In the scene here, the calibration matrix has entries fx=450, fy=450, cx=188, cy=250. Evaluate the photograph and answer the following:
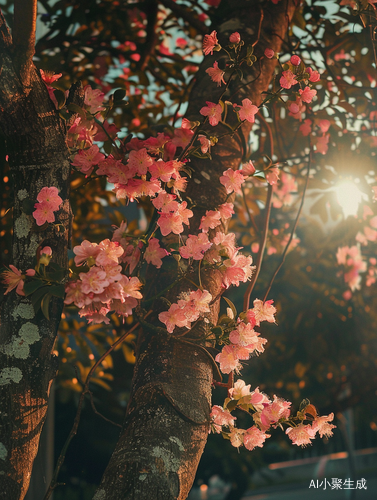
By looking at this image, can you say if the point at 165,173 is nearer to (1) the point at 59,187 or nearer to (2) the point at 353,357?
(1) the point at 59,187

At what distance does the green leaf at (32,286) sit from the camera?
3.04 feet

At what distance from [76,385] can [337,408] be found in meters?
3.07

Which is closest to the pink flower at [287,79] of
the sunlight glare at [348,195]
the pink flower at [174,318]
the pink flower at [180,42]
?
the pink flower at [174,318]

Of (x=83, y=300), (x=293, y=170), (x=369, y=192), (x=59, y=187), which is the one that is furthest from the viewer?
(x=293, y=170)

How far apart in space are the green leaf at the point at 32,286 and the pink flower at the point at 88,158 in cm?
41

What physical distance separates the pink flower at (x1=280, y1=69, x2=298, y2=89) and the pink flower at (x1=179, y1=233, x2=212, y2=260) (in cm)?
56

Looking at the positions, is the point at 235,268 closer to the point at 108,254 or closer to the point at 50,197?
the point at 108,254

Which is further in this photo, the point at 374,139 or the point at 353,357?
the point at 353,357

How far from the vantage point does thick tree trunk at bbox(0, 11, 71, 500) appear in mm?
979

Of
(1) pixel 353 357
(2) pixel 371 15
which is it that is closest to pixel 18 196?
(2) pixel 371 15

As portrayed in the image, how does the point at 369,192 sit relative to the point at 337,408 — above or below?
above

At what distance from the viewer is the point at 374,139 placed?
240 cm

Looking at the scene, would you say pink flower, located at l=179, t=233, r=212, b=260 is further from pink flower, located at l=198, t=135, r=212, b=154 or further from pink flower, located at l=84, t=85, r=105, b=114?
pink flower, located at l=84, t=85, r=105, b=114

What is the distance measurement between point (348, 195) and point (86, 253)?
1.85 meters
